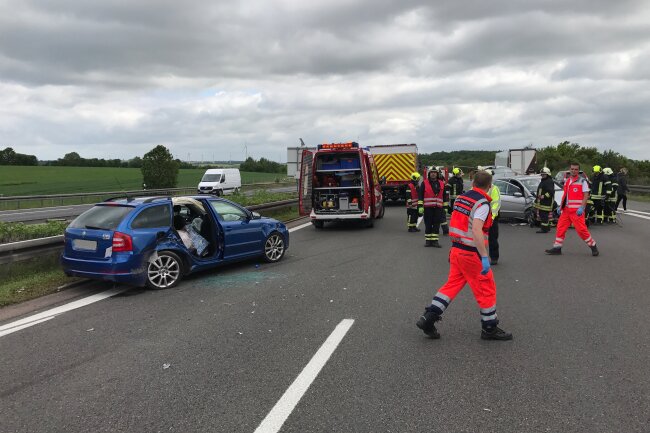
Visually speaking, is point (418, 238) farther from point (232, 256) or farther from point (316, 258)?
point (232, 256)

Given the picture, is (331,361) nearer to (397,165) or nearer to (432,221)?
(432,221)

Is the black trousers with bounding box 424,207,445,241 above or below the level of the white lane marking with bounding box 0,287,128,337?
above

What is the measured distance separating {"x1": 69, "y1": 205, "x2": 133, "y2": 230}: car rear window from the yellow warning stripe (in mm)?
18110

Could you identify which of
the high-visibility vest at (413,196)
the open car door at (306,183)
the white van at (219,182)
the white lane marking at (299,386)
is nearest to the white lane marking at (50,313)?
the white lane marking at (299,386)

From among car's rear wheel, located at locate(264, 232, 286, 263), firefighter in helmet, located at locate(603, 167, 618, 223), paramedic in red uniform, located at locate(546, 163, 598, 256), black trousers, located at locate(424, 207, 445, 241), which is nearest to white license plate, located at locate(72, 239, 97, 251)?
car's rear wheel, located at locate(264, 232, 286, 263)

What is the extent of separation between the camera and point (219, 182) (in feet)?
114

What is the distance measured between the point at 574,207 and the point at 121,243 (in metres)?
8.51

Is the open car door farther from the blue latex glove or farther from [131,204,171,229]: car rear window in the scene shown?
the blue latex glove

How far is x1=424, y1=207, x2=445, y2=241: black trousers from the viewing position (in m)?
11.3

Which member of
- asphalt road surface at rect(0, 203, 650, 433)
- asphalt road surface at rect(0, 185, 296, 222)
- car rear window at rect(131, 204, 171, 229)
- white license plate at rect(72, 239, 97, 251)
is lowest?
asphalt road surface at rect(0, 185, 296, 222)

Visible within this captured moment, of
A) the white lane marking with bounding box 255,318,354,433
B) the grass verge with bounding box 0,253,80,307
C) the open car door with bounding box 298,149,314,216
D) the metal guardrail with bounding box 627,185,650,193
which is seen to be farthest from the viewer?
the metal guardrail with bounding box 627,185,650,193

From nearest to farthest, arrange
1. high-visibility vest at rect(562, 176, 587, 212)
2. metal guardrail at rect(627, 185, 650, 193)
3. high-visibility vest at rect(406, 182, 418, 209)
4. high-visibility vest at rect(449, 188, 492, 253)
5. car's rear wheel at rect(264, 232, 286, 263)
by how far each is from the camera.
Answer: high-visibility vest at rect(449, 188, 492, 253), car's rear wheel at rect(264, 232, 286, 263), high-visibility vest at rect(562, 176, 587, 212), high-visibility vest at rect(406, 182, 418, 209), metal guardrail at rect(627, 185, 650, 193)

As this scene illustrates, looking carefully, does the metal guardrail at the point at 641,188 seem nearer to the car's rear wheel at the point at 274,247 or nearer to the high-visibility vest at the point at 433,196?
the high-visibility vest at the point at 433,196

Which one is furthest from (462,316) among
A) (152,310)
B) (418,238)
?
(418,238)
